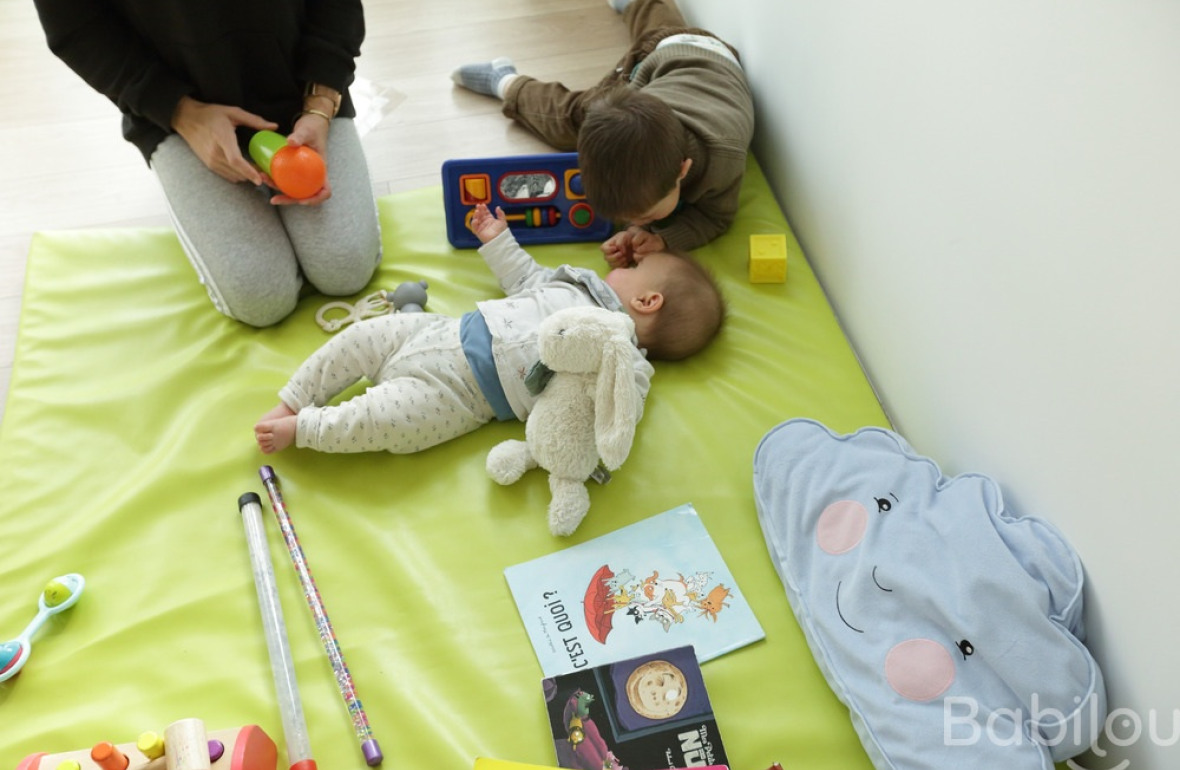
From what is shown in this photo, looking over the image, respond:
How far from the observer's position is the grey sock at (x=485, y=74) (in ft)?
6.23

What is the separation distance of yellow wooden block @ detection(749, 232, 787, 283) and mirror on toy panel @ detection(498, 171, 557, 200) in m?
0.35

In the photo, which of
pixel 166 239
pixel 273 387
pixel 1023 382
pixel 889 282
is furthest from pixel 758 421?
pixel 166 239

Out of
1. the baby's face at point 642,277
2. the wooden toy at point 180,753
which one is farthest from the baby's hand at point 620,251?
the wooden toy at point 180,753

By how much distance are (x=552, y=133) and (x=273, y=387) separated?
29.7 inches

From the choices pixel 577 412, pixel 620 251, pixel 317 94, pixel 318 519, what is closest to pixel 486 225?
pixel 620 251

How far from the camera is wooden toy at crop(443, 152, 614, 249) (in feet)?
5.14

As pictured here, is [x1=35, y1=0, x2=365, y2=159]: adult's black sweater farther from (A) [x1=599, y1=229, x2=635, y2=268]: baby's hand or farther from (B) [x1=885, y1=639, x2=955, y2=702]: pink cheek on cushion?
(B) [x1=885, y1=639, x2=955, y2=702]: pink cheek on cushion

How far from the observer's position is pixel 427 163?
182 centimetres

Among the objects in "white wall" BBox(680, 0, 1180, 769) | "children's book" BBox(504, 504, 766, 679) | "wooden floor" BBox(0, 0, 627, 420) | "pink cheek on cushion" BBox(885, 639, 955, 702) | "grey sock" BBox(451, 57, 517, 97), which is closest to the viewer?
"white wall" BBox(680, 0, 1180, 769)

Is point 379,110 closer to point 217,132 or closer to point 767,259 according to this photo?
point 217,132

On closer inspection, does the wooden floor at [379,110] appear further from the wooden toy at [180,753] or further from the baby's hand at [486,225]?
the wooden toy at [180,753]

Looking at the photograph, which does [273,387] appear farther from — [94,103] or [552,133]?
[94,103]

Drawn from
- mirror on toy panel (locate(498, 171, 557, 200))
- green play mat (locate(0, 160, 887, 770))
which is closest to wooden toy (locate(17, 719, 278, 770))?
green play mat (locate(0, 160, 887, 770))

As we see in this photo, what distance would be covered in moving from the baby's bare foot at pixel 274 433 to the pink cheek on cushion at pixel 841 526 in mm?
724
